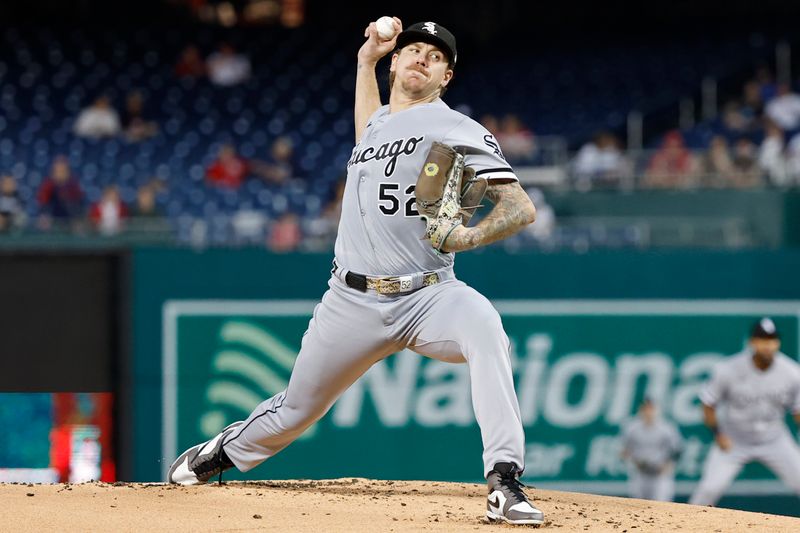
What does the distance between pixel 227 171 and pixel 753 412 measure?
6.57 m

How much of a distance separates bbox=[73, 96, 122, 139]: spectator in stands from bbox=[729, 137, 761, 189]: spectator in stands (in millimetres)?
6526

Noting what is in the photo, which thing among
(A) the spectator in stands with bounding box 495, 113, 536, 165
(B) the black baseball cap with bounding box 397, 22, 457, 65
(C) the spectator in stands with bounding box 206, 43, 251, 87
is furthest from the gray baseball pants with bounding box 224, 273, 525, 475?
(C) the spectator in stands with bounding box 206, 43, 251, 87

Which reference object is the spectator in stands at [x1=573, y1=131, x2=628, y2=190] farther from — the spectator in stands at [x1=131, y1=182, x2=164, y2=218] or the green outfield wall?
the spectator in stands at [x1=131, y1=182, x2=164, y2=218]

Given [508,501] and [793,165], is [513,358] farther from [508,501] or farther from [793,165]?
[508,501]

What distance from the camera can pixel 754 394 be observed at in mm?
8719

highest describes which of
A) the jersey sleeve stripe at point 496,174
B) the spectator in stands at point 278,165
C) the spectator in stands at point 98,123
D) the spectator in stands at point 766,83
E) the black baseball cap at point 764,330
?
the spectator in stands at point 766,83

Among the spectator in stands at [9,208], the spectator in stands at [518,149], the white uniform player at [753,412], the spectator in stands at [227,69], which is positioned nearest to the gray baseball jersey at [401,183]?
the white uniform player at [753,412]

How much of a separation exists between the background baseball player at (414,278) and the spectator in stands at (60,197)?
6.25 meters

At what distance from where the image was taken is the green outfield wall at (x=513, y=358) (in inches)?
342

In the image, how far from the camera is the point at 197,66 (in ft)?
53.2

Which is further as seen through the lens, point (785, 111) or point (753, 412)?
point (785, 111)

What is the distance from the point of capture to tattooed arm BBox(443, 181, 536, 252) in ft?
14.4

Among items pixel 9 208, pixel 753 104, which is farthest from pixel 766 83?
pixel 9 208

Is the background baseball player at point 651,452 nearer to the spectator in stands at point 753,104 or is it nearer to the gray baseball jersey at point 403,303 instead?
the gray baseball jersey at point 403,303
